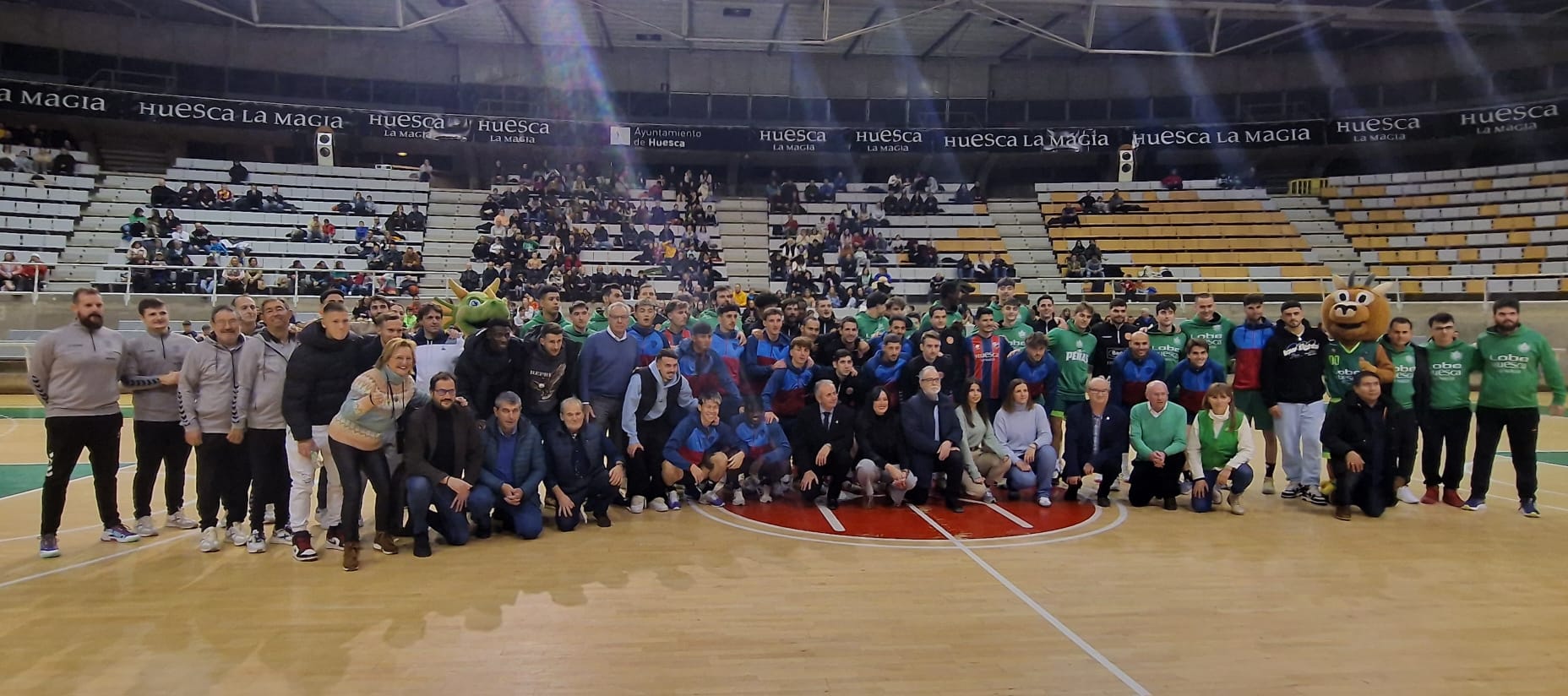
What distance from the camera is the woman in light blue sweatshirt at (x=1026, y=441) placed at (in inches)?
280

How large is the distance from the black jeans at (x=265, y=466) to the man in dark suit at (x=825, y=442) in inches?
147

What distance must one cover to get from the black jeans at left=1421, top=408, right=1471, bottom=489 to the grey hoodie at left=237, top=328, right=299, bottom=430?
894cm

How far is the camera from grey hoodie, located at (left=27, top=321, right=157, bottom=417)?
5.30 m

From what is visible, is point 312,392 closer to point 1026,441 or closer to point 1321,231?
point 1026,441

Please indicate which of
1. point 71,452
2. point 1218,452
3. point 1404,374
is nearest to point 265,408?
point 71,452

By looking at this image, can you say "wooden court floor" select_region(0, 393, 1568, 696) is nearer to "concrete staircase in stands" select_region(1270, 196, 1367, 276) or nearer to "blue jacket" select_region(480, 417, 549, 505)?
"blue jacket" select_region(480, 417, 549, 505)

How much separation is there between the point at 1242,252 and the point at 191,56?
27678 mm

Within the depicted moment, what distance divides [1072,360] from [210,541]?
7.02 metres

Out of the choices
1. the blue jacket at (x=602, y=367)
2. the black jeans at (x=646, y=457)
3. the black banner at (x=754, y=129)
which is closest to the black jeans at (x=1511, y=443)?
the black jeans at (x=646, y=457)

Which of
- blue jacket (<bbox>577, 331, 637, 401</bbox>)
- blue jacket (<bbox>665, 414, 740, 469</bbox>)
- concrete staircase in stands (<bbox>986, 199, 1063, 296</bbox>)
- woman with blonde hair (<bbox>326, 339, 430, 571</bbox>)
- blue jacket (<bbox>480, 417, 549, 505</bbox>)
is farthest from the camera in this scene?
concrete staircase in stands (<bbox>986, 199, 1063, 296</bbox>)

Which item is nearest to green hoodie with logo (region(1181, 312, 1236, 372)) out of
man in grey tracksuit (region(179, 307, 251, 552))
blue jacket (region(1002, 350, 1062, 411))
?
blue jacket (region(1002, 350, 1062, 411))

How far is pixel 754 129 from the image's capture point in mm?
22062

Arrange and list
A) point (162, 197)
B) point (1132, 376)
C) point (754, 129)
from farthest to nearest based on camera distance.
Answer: point (754, 129) → point (162, 197) → point (1132, 376)

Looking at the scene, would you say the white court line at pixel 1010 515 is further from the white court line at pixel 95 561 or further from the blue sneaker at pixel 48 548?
the blue sneaker at pixel 48 548
